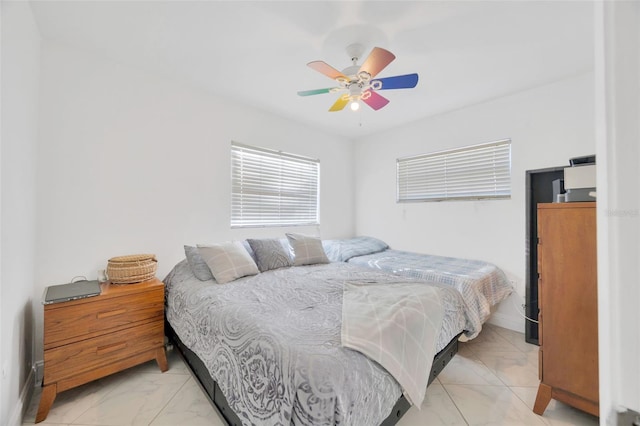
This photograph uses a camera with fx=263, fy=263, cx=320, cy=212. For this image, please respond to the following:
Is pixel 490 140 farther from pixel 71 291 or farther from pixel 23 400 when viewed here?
pixel 23 400

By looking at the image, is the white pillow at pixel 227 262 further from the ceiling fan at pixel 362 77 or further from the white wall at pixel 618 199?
the white wall at pixel 618 199

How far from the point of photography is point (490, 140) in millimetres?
3053

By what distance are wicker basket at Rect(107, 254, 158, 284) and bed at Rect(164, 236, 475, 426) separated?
224 mm

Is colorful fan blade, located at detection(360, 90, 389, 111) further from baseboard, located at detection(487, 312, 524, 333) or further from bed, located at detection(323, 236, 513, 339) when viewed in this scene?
baseboard, located at detection(487, 312, 524, 333)

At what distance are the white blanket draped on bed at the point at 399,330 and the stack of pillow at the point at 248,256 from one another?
1081 mm

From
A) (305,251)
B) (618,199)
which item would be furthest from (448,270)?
(618,199)

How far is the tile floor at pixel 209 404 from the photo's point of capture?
5.29 feet

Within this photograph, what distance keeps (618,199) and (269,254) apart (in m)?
2.58

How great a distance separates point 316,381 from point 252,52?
7.57 ft

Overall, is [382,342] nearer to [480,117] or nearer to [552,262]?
[552,262]

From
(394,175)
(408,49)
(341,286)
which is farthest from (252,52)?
(394,175)

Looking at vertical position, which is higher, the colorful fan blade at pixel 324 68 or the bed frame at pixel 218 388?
the colorful fan blade at pixel 324 68

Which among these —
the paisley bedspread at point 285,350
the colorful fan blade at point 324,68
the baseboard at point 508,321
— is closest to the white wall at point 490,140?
the baseboard at point 508,321

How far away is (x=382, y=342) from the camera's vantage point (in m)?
1.24
